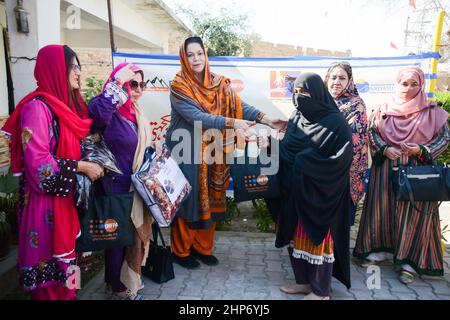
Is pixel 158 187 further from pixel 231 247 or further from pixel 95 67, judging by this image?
pixel 95 67

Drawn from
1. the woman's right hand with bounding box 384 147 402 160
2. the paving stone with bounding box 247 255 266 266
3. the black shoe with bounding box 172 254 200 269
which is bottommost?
the paving stone with bounding box 247 255 266 266

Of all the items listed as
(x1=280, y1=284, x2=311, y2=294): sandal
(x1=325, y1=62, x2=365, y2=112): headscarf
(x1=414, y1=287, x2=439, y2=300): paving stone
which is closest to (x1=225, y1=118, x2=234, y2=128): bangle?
(x1=325, y1=62, x2=365, y2=112): headscarf

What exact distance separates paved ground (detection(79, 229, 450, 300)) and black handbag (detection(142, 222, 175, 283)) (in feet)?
0.20

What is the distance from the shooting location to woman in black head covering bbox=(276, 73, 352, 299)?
2.45m

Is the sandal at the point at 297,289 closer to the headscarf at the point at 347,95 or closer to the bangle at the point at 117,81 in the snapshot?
the headscarf at the point at 347,95

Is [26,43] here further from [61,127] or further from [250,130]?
[250,130]

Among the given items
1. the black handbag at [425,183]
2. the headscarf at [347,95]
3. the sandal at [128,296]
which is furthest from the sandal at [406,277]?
the sandal at [128,296]

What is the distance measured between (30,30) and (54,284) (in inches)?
91.0

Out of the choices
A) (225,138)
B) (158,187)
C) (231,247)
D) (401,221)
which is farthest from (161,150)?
(401,221)

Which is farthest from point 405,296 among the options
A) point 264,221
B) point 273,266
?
point 264,221

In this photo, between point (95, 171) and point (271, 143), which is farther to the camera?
point (271, 143)

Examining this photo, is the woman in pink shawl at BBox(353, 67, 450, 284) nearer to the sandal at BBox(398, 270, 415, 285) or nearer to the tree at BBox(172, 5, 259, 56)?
the sandal at BBox(398, 270, 415, 285)

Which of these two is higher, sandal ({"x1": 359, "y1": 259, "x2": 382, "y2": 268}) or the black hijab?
the black hijab

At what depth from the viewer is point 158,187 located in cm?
250
